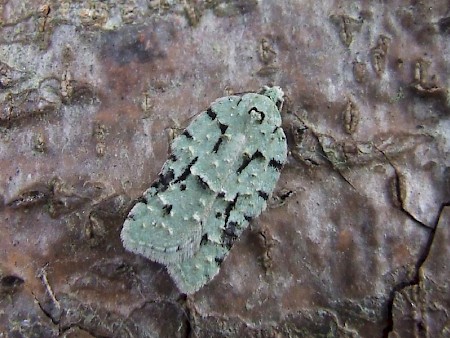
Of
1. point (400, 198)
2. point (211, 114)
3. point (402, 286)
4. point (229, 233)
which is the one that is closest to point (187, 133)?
point (211, 114)

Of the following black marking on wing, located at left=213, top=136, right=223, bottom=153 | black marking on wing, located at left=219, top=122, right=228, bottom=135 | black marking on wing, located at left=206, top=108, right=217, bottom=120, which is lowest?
black marking on wing, located at left=213, top=136, right=223, bottom=153

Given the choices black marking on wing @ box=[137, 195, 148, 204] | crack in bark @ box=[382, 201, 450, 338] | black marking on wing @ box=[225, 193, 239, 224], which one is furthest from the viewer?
black marking on wing @ box=[225, 193, 239, 224]

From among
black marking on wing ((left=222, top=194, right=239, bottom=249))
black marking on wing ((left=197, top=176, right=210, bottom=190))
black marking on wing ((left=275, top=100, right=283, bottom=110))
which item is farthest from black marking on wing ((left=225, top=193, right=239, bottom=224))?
black marking on wing ((left=275, top=100, right=283, bottom=110))

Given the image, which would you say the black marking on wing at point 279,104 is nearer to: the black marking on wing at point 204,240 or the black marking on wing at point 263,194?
the black marking on wing at point 263,194

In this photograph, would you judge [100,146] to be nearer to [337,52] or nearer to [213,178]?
[213,178]

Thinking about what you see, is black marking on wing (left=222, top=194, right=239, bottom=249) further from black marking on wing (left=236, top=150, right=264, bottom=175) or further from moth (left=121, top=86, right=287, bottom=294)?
black marking on wing (left=236, top=150, right=264, bottom=175)

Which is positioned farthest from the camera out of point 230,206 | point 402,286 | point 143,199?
point 230,206

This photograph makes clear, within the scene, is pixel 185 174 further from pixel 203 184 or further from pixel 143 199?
pixel 143 199

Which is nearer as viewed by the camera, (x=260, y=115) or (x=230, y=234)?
(x=230, y=234)
